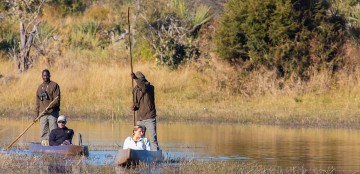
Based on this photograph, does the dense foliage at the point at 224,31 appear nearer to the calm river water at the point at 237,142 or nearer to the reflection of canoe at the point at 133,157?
the calm river water at the point at 237,142

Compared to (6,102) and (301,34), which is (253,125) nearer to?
(301,34)

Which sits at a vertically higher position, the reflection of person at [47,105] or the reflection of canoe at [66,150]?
the reflection of person at [47,105]

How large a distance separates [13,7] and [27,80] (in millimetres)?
7153

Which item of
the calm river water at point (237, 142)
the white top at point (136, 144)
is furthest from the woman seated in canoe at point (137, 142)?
the calm river water at point (237, 142)

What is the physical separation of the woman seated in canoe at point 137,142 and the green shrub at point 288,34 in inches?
598

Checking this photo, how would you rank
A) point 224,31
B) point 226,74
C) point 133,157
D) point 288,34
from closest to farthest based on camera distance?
point 133,157 < point 288,34 < point 224,31 < point 226,74

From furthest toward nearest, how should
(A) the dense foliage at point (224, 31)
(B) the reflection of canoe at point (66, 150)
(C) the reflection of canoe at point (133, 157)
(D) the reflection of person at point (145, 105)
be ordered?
(A) the dense foliage at point (224, 31) < (D) the reflection of person at point (145, 105) < (B) the reflection of canoe at point (66, 150) < (C) the reflection of canoe at point (133, 157)

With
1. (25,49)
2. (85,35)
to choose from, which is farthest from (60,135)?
(85,35)

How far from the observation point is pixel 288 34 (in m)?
34.4

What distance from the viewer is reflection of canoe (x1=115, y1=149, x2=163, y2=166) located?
18406 millimetres

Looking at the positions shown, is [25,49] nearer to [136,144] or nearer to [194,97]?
[194,97]

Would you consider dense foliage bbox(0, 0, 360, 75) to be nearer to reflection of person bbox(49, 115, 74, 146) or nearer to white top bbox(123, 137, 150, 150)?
reflection of person bbox(49, 115, 74, 146)

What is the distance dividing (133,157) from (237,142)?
704cm

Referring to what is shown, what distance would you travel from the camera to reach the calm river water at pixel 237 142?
21391 millimetres
